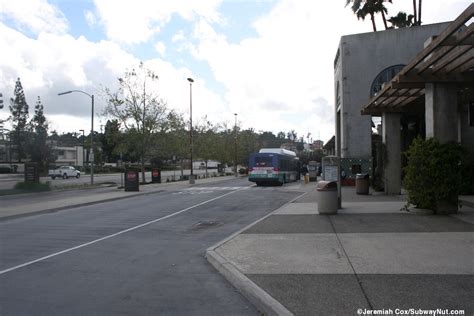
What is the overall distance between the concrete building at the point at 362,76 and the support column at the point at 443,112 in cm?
1854

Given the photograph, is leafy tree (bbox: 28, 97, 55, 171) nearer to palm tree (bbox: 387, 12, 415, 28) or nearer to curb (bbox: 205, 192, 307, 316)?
palm tree (bbox: 387, 12, 415, 28)

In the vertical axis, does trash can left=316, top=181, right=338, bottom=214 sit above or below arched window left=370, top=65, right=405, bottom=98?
below

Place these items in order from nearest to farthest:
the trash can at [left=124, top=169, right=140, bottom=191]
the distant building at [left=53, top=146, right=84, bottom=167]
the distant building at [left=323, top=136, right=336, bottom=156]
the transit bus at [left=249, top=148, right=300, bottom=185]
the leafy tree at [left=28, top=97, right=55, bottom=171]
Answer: the trash can at [left=124, top=169, right=140, bottom=191], the transit bus at [left=249, top=148, right=300, bottom=185], the distant building at [left=323, top=136, right=336, bottom=156], the leafy tree at [left=28, top=97, right=55, bottom=171], the distant building at [left=53, top=146, right=84, bottom=167]

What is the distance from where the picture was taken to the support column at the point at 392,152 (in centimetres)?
2283

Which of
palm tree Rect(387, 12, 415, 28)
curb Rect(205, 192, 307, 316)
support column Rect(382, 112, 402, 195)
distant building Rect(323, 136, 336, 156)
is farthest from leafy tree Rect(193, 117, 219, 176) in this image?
curb Rect(205, 192, 307, 316)

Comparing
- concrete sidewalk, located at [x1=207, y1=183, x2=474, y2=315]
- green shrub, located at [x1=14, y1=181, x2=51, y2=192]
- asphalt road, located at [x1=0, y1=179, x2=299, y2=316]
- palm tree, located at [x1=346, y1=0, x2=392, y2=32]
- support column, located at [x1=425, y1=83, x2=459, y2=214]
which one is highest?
palm tree, located at [x1=346, y1=0, x2=392, y2=32]

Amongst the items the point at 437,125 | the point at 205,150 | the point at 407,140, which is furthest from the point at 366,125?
the point at 205,150

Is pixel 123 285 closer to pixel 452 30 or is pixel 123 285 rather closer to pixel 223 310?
pixel 223 310

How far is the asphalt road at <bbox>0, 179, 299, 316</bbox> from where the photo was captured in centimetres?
657

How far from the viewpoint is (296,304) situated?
607 cm

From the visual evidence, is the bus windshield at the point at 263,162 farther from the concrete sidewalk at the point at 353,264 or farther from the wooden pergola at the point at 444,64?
the concrete sidewalk at the point at 353,264

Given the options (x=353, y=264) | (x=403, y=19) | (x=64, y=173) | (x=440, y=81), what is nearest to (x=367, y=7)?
(x=403, y=19)

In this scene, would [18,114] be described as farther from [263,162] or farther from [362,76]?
[362,76]

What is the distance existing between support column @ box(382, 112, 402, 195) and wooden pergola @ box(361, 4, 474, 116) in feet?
11.4
